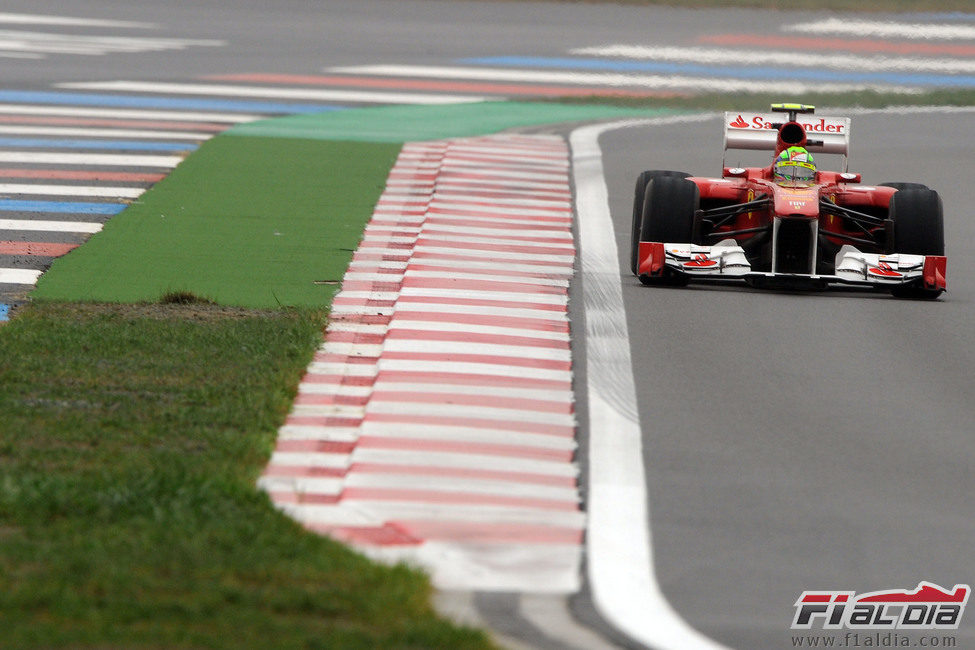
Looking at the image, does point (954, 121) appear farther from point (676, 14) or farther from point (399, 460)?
point (399, 460)

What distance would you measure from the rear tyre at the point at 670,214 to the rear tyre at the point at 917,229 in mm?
1499

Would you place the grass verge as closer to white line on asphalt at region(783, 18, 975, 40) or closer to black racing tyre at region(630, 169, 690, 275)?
black racing tyre at region(630, 169, 690, 275)

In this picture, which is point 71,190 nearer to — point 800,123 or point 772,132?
point 772,132

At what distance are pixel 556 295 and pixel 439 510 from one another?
5.04 m

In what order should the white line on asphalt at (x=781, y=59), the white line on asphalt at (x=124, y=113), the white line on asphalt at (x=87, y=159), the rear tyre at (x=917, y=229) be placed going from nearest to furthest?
1. the rear tyre at (x=917, y=229)
2. the white line on asphalt at (x=87, y=159)
3. the white line on asphalt at (x=124, y=113)
4. the white line on asphalt at (x=781, y=59)

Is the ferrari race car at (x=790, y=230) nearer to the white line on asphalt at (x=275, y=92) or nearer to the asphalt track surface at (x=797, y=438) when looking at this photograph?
the asphalt track surface at (x=797, y=438)

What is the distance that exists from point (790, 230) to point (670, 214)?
0.89 m

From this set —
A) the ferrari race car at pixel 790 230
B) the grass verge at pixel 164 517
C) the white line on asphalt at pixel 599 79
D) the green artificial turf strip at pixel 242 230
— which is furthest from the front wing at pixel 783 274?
the white line on asphalt at pixel 599 79

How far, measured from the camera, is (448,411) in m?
8.84

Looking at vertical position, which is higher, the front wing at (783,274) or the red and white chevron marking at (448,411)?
the red and white chevron marking at (448,411)

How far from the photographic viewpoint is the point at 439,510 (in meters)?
7.15

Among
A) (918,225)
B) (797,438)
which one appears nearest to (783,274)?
(918,225)

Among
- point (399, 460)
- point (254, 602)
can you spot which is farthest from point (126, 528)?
point (399, 460)

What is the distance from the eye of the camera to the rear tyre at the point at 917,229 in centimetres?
1224
